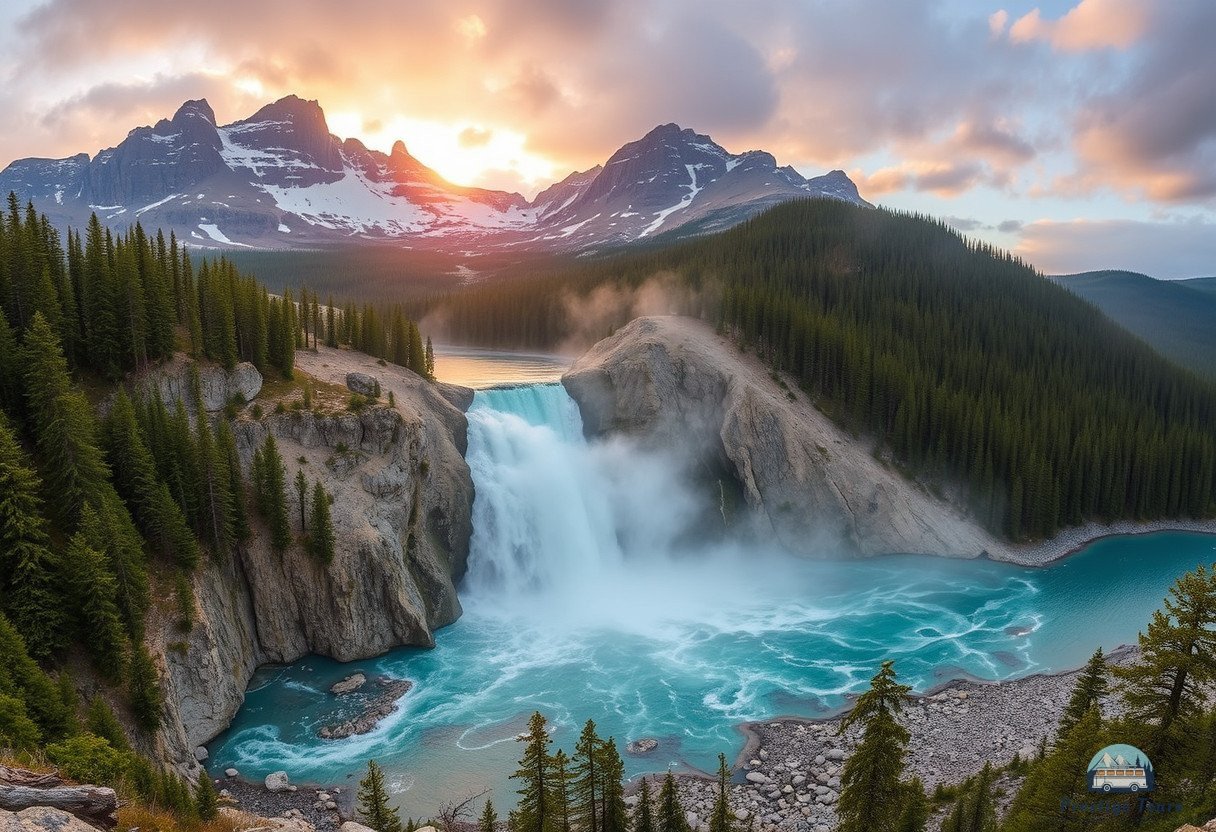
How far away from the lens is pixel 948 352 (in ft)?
307

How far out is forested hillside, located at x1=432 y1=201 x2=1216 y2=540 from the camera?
7731 centimetres

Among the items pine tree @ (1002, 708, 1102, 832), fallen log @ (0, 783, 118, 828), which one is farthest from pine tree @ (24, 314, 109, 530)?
pine tree @ (1002, 708, 1102, 832)

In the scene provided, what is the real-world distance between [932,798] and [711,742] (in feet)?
35.4

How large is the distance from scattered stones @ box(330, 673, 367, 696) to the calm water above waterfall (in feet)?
2.28

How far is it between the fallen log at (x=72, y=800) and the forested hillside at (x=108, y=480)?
20.6 ft

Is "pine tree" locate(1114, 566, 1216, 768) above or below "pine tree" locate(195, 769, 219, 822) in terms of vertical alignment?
above

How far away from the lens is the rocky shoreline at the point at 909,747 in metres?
29.0

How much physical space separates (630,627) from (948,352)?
232 ft

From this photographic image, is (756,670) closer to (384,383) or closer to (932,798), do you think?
(932,798)

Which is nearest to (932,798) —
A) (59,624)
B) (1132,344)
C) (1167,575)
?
(59,624)

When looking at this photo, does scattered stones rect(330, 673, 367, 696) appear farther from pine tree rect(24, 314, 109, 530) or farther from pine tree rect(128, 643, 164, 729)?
pine tree rect(24, 314, 109, 530)

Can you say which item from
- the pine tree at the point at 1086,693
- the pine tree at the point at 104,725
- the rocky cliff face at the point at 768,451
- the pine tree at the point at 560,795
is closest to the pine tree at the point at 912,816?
the pine tree at the point at 1086,693

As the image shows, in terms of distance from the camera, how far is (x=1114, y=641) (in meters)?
47.8

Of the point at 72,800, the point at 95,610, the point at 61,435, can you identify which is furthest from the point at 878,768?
the point at 61,435
